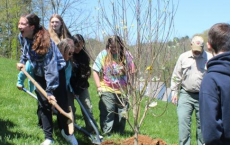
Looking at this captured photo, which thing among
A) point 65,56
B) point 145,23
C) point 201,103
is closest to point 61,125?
point 65,56

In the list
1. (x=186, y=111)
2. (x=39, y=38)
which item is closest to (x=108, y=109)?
(x=186, y=111)

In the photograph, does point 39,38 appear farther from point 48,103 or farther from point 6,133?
point 6,133

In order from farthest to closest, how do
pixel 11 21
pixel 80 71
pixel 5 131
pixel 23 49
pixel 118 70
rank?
pixel 11 21
pixel 80 71
pixel 5 131
pixel 23 49
pixel 118 70

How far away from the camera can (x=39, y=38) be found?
420cm

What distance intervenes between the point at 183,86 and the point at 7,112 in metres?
3.32

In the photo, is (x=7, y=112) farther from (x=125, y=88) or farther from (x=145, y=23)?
(x=145, y=23)

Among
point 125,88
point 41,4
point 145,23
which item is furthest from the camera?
point 41,4

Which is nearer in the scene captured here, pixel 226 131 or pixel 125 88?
pixel 226 131

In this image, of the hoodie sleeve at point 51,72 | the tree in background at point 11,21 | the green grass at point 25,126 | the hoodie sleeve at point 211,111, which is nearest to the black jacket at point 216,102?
the hoodie sleeve at point 211,111

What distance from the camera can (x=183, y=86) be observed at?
5367 millimetres

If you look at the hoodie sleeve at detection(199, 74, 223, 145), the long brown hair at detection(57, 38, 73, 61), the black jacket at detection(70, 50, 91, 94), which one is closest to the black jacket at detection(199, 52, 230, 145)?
the hoodie sleeve at detection(199, 74, 223, 145)

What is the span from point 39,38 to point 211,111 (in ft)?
8.73

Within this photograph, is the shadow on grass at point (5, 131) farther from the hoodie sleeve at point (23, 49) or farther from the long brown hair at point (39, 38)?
the long brown hair at point (39, 38)

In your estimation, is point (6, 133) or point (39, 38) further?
point (6, 133)
